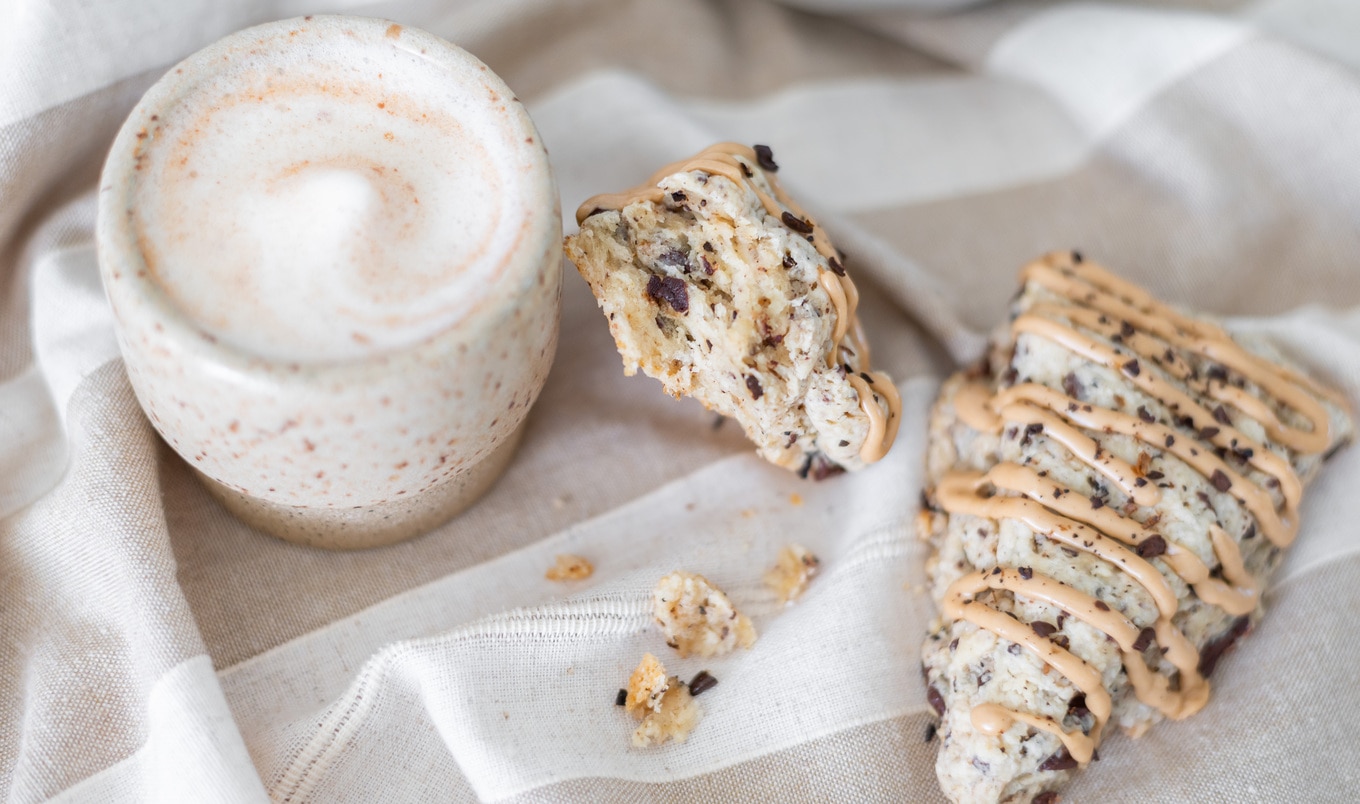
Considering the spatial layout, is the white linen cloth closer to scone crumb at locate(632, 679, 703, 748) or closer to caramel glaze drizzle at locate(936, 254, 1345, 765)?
scone crumb at locate(632, 679, 703, 748)

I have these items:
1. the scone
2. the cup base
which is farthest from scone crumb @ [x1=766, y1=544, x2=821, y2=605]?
the cup base

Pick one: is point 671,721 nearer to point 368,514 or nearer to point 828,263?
point 368,514

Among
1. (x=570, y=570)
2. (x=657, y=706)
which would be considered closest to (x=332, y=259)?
(x=570, y=570)

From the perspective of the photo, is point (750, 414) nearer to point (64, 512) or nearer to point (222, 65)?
point (222, 65)

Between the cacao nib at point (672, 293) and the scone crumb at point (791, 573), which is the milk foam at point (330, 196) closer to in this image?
the cacao nib at point (672, 293)

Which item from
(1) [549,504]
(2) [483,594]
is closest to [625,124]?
(1) [549,504]

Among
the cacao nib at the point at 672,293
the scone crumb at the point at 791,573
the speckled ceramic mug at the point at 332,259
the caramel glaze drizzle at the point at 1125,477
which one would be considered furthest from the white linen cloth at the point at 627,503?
the cacao nib at the point at 672,293
